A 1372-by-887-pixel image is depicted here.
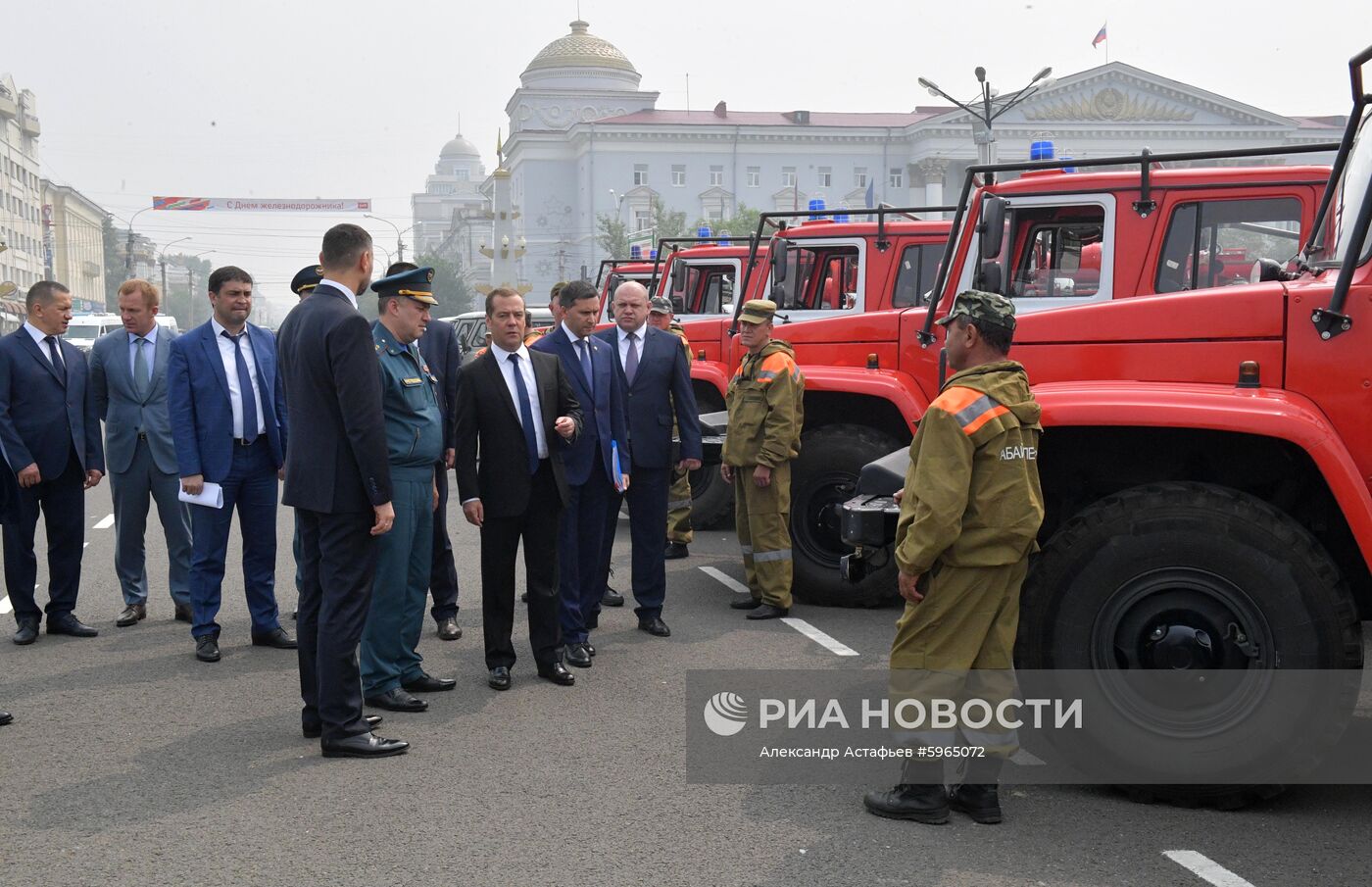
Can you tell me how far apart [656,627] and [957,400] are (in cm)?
356

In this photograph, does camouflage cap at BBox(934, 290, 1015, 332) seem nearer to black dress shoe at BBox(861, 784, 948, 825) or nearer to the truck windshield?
the truck windshield

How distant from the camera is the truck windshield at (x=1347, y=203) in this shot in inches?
194

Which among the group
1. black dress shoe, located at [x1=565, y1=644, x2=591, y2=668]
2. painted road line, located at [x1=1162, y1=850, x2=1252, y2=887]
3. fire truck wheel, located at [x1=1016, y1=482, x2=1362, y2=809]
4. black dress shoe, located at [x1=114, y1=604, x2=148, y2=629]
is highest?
fire truck wheel, located at [x1=1016, y1=482, x2=1362, y2=809]

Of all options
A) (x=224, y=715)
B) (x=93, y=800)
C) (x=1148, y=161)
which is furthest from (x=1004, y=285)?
(x=93, y=800)

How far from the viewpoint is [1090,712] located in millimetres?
4762

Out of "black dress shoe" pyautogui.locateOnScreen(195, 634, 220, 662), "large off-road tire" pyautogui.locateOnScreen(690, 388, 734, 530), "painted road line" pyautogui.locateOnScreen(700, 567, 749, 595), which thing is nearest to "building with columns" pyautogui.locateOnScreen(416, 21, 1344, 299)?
"large off-road tire" pyautogui.locateOnScreen(690, 388, 734, 530)

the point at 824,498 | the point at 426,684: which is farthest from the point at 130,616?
the point at 824,498

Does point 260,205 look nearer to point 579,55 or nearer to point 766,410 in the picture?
point 579,55

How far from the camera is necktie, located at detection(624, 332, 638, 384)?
7.88 meters

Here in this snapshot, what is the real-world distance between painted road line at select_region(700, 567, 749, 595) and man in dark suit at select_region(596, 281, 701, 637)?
4.23ft

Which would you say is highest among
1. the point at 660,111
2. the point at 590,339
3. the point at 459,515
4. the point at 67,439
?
the point at 660,111

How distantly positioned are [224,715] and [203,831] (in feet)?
5.02

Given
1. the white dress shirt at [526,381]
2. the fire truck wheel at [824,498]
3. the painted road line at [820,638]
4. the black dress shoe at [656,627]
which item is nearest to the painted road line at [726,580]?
the fire truck wheel at [824,498]

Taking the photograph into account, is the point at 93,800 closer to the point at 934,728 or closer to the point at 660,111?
the point at 934,728
